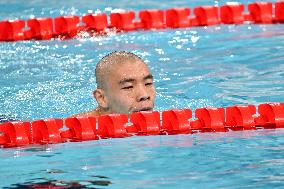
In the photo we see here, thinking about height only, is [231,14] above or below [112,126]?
above

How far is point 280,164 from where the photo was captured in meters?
4.39

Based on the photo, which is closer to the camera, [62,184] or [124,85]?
[62,184]

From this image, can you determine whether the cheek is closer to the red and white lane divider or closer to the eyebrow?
the eyebrow

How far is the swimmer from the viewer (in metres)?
5.38

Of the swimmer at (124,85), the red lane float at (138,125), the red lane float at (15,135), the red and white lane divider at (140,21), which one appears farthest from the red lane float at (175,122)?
the red and white lane divider at (140,21)

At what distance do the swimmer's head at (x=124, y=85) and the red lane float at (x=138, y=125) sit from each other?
77 millimetres

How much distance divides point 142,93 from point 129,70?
19 centimetres

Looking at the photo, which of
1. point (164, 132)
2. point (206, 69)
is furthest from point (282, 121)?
point (206, 69)

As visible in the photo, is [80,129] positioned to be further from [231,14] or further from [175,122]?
[231,14]

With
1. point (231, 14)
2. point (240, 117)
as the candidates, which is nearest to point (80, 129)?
point (240, 117)

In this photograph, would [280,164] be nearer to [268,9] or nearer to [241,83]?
[241,83]

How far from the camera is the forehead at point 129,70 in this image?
17.7 ft

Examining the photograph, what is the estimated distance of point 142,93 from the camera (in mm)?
5320

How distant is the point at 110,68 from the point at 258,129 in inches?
38.2
